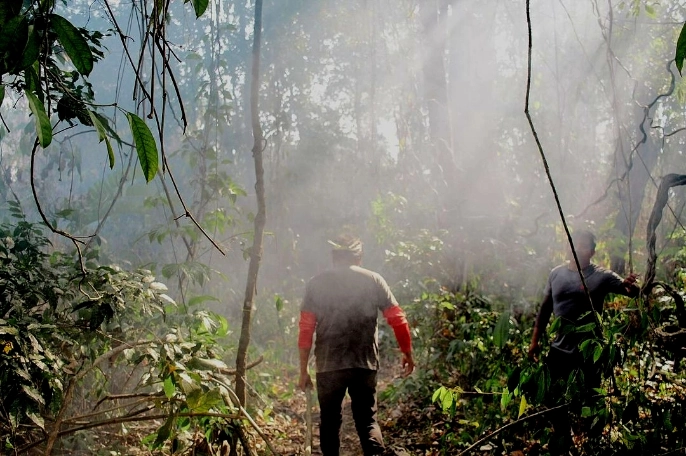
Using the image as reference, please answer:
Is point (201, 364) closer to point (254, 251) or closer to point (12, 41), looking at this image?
point (254, 251)

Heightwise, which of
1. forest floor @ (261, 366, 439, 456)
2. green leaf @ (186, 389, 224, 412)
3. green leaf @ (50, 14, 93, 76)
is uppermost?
green leaf @ (50, 14, 93, 76)

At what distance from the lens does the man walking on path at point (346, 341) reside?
373 centimetres

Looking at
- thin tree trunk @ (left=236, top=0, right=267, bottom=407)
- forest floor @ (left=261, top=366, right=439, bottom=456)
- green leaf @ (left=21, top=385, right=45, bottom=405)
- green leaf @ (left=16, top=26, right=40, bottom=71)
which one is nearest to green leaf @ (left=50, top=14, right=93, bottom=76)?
green leaf @ (left=16, top=26, right=40, bottom=71)

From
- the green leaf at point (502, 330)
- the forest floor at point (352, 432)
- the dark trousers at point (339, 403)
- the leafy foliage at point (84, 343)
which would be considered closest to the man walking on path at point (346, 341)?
the dark trousers at point (339, 403)

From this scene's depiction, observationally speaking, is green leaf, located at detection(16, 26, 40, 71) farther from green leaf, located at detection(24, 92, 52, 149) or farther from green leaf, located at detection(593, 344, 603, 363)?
green leaf, located at detection(593, 344, 603, 363)

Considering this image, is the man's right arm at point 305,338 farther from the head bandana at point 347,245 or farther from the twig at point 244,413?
the twig at point 244,413

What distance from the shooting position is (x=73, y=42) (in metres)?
1.04

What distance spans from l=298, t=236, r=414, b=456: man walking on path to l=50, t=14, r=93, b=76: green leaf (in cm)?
290

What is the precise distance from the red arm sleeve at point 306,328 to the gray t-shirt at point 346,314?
0.04 metres

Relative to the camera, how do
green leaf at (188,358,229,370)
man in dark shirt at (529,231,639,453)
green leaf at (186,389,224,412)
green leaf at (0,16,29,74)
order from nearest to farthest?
1. green leaf at (0,16,29,74)
2. green leaf at (186,389,224,412)
3. green leaf at (188,358,229,370)
4. man in dark shirt at (529,231,639,453)

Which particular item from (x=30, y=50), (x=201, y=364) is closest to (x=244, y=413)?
(x=201, y=364)

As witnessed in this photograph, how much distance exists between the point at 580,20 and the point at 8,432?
1247 cm

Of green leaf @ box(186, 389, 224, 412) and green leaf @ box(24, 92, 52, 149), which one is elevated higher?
green leaf @ box(24, 92, 52, 149)

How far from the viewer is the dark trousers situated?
12.2 feet
